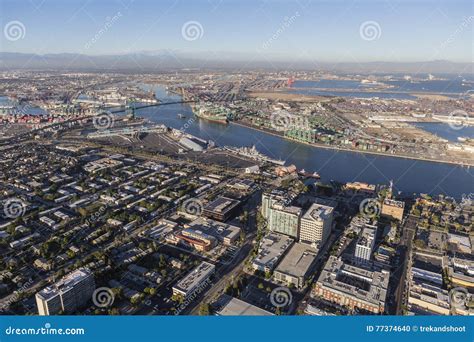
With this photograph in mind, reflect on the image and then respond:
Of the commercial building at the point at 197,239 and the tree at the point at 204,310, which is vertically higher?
the commercial building at the point at 197,239

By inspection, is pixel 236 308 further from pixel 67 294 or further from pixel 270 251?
pixel 67 294

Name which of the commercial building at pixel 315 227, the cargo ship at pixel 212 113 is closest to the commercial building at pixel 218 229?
the commercial building at pixel 315 227

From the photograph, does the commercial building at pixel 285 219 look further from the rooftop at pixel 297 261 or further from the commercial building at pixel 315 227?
the rooftop at pixel 297 261

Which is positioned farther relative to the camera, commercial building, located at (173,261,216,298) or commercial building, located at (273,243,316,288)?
commercial building, located at (273,243,316,288)

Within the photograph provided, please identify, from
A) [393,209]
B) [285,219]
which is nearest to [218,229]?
[285,219]

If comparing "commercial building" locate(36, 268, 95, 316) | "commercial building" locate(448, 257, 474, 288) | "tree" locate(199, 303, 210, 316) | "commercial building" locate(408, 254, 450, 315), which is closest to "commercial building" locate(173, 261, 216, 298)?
"tree" locate(199, 303, 210, 316)

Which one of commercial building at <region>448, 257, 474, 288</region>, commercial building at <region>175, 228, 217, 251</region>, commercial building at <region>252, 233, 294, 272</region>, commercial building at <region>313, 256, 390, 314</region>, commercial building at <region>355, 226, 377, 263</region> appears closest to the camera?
commercial building at <region>313, 256, 390, 314</region>

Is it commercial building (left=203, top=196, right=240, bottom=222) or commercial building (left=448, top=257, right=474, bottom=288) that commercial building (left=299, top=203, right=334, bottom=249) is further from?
commercial building (left=448, top=257, right=474, bottom=288)
